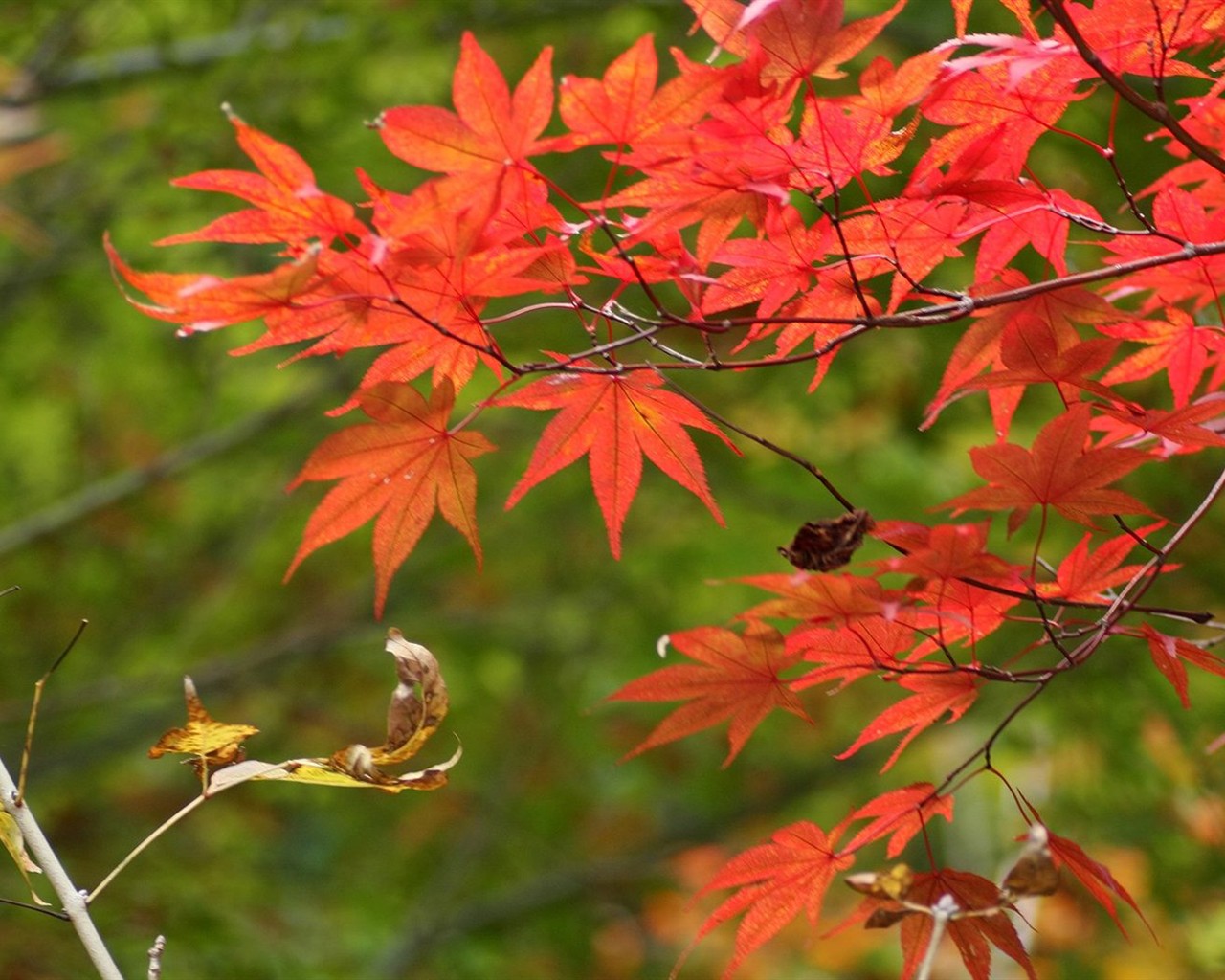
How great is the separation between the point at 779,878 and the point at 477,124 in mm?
500

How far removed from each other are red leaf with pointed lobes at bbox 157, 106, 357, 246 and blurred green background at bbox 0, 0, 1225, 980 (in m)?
1.38

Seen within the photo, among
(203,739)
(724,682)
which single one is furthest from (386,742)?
(724,682)

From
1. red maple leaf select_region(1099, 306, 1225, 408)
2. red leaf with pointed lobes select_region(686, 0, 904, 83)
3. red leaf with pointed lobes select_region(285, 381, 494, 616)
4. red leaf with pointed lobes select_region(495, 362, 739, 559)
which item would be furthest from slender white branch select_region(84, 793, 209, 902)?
red maple leaf select_region(1099, 306, 1225, 408)

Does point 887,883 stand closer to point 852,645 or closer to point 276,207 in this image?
point 852,645

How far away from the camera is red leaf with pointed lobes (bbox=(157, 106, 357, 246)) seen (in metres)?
0.68

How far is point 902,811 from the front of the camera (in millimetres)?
792

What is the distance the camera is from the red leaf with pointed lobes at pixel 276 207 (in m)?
0.68

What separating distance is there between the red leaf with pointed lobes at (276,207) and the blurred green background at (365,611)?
1.38m

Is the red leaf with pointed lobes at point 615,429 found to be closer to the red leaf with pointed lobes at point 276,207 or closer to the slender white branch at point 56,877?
the red leaf with pointed lobes at point 276,207

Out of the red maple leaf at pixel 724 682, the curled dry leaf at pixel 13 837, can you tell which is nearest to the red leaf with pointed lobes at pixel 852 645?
the red maple leaf at pixel 724 682

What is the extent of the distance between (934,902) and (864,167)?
1.49 feet

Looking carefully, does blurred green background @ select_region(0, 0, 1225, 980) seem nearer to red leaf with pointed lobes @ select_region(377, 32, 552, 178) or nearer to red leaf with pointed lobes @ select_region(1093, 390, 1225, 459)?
red leaf with pointed lobes @ select_region(1093, 390, 1225, 459)

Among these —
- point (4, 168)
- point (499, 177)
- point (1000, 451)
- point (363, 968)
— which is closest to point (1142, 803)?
point (363, 968)

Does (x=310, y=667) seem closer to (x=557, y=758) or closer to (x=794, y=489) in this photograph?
(x=557, y=758)
